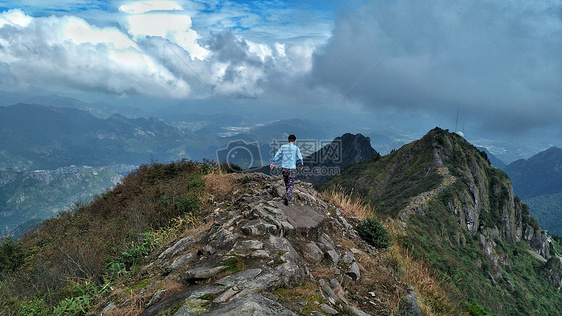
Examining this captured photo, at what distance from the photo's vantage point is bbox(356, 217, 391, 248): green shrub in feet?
30.1

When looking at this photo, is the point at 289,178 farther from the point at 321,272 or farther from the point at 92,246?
the point at 92,246

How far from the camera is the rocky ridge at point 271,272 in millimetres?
4012

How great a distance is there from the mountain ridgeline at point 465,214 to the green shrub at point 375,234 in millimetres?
34917

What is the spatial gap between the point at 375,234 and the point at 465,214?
302ft

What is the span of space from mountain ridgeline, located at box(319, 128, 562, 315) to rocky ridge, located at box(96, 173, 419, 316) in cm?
3778

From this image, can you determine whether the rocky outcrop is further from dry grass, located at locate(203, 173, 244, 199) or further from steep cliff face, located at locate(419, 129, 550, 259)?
dry grass, located at locate(203, 173, 244, 199)

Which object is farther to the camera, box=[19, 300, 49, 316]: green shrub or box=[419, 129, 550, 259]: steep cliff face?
box=[419, 129, 550, 259]: steep cliff face

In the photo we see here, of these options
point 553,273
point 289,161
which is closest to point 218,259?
point 289,161

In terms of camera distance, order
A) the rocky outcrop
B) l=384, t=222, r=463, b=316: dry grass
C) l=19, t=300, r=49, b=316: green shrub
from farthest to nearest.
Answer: the rocky outcrop → l=384, t=222, r=463, b=316: dry grass → l=19, t=300, r=49, b=316: green shrub

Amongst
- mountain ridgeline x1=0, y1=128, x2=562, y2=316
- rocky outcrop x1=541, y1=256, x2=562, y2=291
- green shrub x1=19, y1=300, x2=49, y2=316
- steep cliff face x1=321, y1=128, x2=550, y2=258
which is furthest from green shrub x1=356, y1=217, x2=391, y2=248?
rocky outcrop x1=541, y1=256, x2=562, y2=291

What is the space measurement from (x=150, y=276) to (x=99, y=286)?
1637 millimetres

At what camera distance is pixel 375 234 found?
367 inches

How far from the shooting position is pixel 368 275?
21.9 feet

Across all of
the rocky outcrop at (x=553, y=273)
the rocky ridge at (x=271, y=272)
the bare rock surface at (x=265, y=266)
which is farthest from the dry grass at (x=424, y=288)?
the rocky outcrop at (x=553, y=273)
